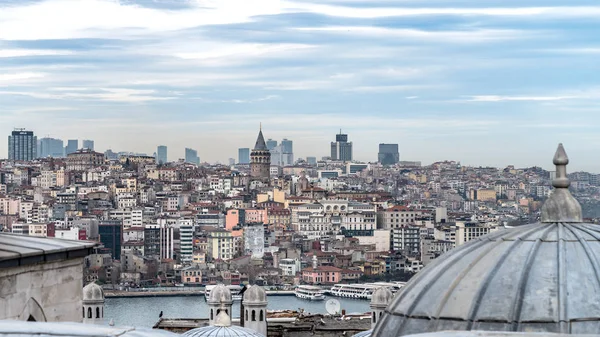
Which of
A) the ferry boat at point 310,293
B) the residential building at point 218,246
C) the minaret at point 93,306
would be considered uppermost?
the minaret at point 93,306

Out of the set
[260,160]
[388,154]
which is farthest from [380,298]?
[388,154]

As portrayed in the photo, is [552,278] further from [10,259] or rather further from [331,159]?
[331,159]

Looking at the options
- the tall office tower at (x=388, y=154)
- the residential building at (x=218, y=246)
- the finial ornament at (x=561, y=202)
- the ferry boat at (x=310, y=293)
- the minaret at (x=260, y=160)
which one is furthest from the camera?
the tall office tower at (x=388, y=154)

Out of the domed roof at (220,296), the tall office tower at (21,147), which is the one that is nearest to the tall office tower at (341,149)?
the tall office tower at (21,147)

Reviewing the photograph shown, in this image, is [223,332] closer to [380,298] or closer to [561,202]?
[380,298]

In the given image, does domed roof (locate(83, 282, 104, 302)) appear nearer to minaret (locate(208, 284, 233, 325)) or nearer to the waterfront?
minaret (locate(208, 284, 233, 325))

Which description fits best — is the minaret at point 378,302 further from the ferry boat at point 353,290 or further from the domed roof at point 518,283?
the ferry boat at point 353,290

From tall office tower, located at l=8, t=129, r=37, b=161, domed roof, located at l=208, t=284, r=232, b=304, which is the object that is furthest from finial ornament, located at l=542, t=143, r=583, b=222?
tall office tower, located at l=8, t=129, r=37, b=161
